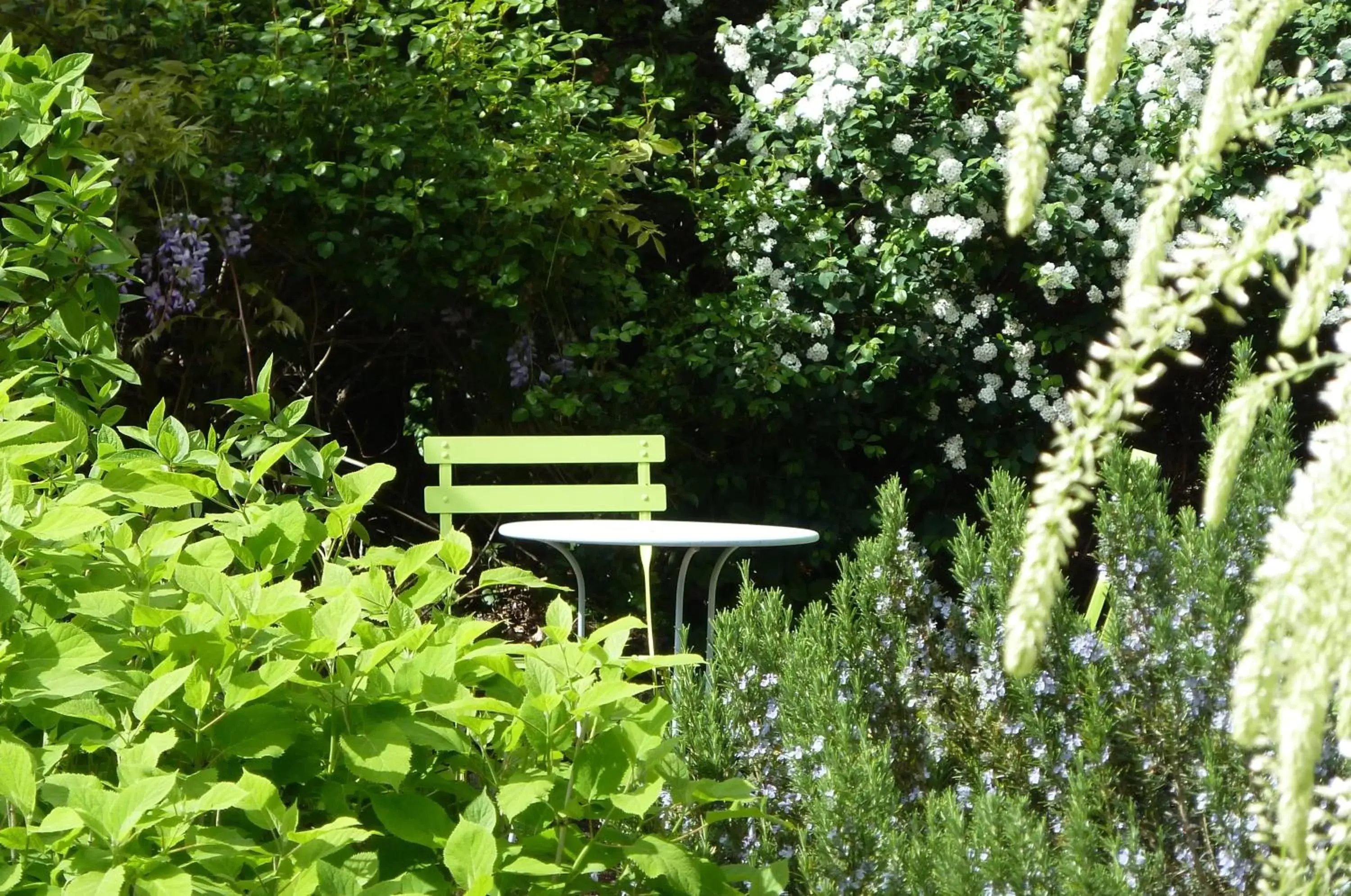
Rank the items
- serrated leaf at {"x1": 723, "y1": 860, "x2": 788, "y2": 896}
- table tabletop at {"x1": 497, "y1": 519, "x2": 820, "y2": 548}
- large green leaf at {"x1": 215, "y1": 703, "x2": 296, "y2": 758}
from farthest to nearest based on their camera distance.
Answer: table tabletop at {"x1": 497, "y1": 519, "x2": 820, "y2": 548} → serrated leaf at {"x1": 723, "y1": 860, "x2": 788, "y2": 896} → large green leaf at {"x1": 215, "y1": 703, "x2": 296, "y2": 758}

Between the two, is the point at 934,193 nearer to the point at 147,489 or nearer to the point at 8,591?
the point at 147,489

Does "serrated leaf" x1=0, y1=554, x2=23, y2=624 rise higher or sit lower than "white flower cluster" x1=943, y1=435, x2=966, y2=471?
higher

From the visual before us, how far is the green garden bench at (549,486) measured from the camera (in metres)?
3.76

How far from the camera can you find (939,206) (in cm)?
Result: 450

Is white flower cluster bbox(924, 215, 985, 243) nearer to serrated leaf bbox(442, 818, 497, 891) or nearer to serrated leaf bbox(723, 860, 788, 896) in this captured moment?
serrated leaf bbox(723, 860, 788, 896)

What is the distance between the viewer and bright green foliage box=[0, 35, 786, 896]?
1.09 meters

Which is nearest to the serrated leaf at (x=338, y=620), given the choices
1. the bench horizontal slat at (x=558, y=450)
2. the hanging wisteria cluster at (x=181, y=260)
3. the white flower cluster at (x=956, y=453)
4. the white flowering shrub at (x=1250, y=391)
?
the white flowering shrub at (x=1250, y=391)

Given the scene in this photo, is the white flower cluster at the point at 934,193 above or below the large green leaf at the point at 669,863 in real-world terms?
above

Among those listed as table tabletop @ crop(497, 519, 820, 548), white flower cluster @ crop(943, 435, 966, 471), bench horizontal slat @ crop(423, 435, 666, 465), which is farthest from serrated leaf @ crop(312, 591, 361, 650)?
white flower cluster @ crop(943, 435, 966, 471)

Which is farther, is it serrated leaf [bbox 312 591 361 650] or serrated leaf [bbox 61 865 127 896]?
serrated leaf [bbox 312 591 361 650]

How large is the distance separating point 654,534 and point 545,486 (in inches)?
18.5

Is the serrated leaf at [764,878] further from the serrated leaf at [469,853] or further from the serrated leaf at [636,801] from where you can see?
the serrated leaf at [469,853]

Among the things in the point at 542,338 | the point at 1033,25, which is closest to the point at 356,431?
the point at 542,338

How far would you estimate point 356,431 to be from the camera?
5605 millimetres
